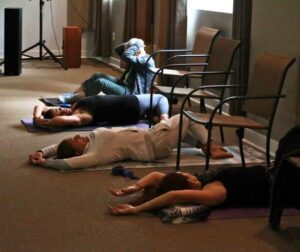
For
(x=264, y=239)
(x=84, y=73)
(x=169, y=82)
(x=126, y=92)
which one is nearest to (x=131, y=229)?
(x=264, y=239)

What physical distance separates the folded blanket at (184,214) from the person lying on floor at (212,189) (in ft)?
0.10

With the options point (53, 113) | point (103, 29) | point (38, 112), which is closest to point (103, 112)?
point (53, 113)

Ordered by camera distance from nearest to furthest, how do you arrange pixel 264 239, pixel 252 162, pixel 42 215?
pixel 264 239 < pixel 42 215 < pixel 252 162

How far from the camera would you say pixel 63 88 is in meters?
6.62

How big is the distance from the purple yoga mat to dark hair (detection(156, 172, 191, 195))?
21 cm

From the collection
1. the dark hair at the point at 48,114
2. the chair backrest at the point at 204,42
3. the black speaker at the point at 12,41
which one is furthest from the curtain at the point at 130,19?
the dark hair at the point at 48,114

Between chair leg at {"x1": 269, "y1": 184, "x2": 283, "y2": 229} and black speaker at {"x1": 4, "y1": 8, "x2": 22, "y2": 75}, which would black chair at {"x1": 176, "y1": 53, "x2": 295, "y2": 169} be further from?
black speaker at {"x1": 4, "y1": 8, "x2": 22, "y2": 75}

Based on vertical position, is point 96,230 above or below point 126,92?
below

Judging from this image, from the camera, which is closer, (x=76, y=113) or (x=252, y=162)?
(x=252, y=162)

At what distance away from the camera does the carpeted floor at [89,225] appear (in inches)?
109

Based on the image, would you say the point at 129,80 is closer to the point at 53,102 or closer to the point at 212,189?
the point at 53,102

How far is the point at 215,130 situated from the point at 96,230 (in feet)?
7.44

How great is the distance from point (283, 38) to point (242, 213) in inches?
60.8

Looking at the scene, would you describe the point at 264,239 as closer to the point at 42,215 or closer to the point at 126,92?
the point at 42,215
